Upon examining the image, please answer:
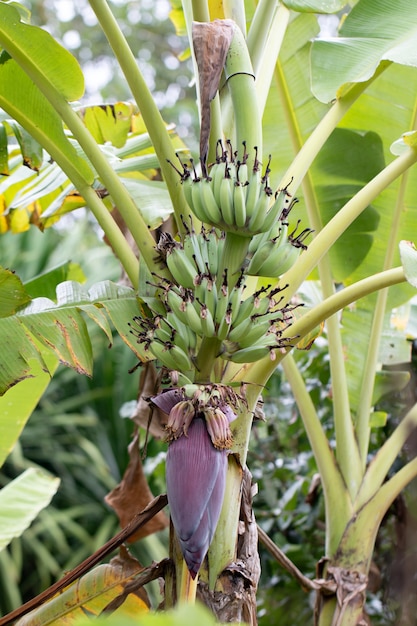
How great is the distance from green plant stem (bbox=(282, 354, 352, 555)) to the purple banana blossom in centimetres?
52

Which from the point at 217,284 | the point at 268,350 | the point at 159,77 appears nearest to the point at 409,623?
the point at 268,350

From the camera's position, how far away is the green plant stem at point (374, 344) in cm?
147

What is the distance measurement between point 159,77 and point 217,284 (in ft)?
20.2

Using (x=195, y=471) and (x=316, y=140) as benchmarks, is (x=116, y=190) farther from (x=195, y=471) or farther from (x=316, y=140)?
(x=195, y=471)

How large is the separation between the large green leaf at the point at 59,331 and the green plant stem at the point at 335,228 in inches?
10.2

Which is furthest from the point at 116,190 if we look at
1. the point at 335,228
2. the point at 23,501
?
the point at 23,501

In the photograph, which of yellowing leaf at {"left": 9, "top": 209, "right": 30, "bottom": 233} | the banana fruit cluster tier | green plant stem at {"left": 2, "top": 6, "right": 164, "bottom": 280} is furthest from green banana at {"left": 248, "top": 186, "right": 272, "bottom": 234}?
yellowing leaf at {"left": 9, "top": 209, "right": 30, "bottom": 233}

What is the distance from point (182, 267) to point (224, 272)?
0.06 meters

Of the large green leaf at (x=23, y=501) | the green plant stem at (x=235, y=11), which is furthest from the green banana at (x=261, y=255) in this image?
the large green leaf at (x=23, y=501)

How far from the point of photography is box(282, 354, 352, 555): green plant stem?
4.36ft

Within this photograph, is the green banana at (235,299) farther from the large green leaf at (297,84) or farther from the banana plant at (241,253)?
the large green leaf at (297,84)

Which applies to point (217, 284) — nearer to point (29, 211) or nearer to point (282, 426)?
point (29, 211)

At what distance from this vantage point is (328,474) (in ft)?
4.48

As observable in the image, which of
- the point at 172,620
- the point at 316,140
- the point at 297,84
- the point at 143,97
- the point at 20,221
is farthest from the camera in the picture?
the point at 20,221
